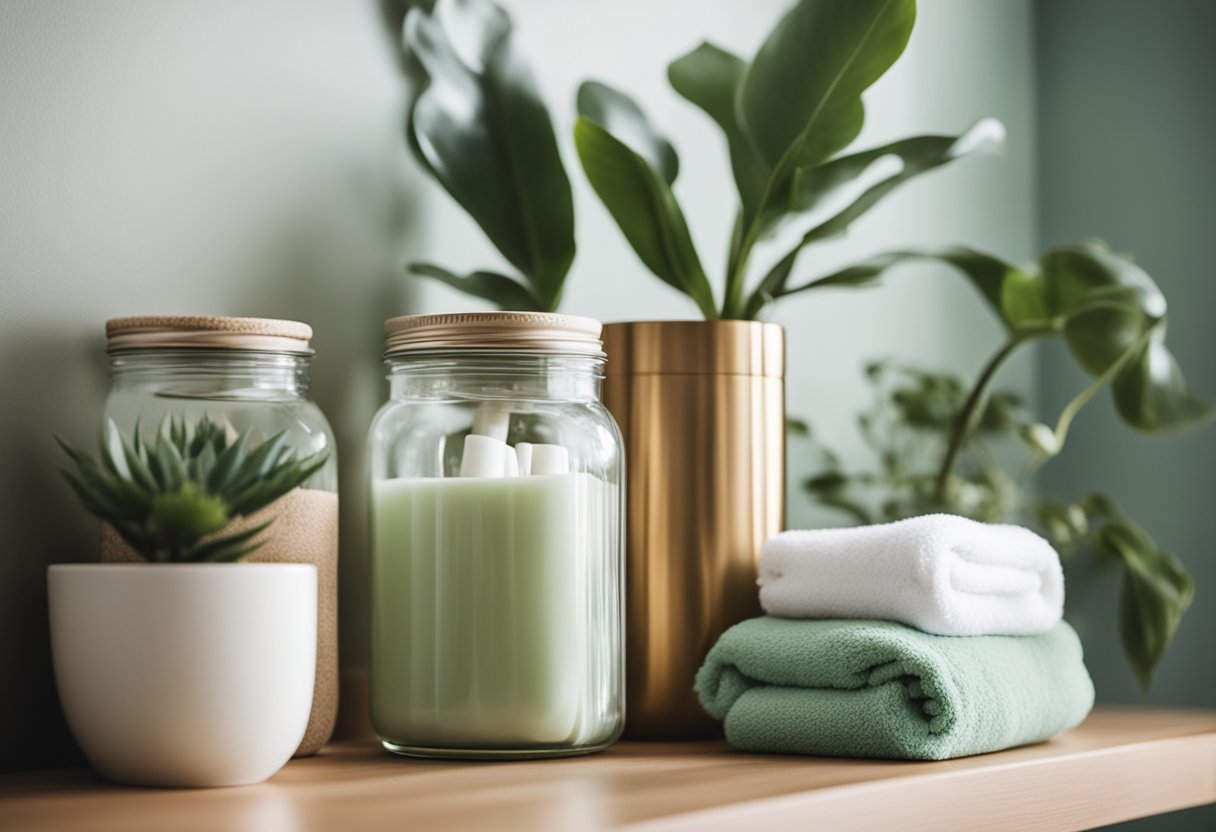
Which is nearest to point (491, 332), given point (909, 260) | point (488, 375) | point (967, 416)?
point (488, 375)

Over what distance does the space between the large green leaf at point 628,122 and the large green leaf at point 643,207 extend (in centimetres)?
8

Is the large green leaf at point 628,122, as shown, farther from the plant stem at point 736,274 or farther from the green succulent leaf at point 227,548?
the green succulent leaf at point 227,548

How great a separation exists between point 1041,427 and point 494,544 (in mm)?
723

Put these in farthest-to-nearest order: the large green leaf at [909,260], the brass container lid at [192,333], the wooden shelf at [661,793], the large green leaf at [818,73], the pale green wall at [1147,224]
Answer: the pale green wall at [1147,224] → the large green leaf at [909,260] → the large green leaf at [818,73] → the brass container lid at [192,333] → the wooden shelf at [661,793]

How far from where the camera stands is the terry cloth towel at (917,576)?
86 cm

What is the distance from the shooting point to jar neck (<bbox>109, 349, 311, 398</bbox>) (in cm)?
80

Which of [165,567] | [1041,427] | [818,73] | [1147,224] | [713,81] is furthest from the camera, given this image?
[1147,224]

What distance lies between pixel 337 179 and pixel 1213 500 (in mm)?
973

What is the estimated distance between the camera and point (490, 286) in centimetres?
103

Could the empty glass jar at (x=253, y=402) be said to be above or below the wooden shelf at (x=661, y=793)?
above

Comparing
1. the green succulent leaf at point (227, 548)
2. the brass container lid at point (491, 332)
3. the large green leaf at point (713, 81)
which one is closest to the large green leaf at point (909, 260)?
the large green leaf at point (713, 81)

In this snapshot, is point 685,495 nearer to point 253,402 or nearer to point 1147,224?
point 253,402

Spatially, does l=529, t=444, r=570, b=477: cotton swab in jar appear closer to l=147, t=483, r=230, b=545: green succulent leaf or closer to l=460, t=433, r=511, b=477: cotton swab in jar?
l=460, t=433, r=511, b=477: cotton swab in jar

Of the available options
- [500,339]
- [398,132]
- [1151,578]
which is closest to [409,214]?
[398,132]
